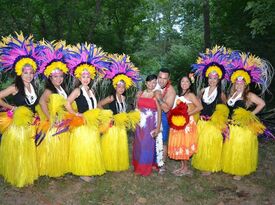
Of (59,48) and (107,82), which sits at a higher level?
(59,48)

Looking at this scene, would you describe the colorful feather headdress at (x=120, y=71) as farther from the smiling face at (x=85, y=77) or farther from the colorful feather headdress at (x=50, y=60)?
the colorful feather headdress at (x=50, y=60)

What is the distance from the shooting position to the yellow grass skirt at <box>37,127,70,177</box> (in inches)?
170

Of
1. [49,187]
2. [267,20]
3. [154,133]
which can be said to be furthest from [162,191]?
[267,20]

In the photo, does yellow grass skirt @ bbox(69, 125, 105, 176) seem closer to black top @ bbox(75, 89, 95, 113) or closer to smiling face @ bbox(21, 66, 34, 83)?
black top @ bbox(75, 89, 95, 113)

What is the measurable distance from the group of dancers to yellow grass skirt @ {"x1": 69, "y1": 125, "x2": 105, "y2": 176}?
0.01 meters

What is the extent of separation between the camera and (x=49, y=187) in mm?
4375

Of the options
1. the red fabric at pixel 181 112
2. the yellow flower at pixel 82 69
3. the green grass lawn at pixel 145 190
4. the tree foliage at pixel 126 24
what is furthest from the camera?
the tree foliage at pixel 126 24

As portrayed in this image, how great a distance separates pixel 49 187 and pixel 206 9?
281 inches

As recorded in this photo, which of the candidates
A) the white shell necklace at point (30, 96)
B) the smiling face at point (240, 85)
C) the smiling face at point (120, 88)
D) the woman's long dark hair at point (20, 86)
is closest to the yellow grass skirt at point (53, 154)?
the white shell necklace at point (30, 96)

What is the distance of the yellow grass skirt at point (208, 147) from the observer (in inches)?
188

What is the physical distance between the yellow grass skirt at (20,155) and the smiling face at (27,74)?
24.1 inches

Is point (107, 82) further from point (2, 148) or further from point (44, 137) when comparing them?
point (2, 148)

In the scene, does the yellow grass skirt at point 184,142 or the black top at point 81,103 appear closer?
the black top at point 81,103

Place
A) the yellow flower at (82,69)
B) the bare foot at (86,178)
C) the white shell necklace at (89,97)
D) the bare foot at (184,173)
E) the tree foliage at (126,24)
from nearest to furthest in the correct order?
1. the yellow flower at (82,69)
2. the white shell necklace at (89,97)
3. the bare foot at (86,178)
4. the bare foot at (184,173)
5. the tree foliage at (126,24)
